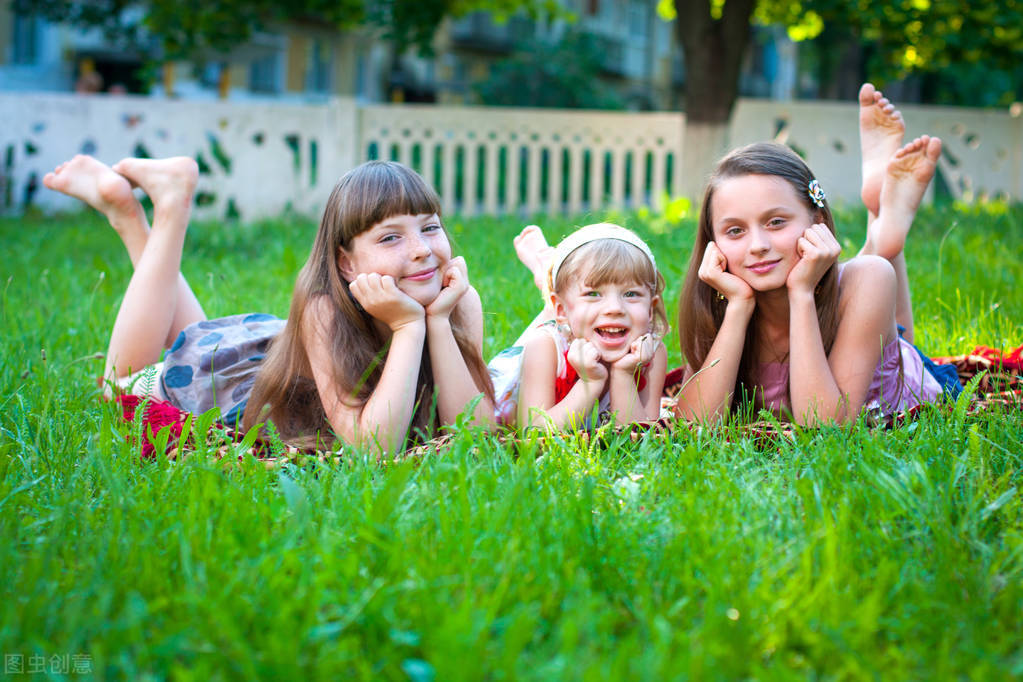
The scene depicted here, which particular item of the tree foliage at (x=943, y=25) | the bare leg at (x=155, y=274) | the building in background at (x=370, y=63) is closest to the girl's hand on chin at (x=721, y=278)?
the bare leg at (x=155, y=274)

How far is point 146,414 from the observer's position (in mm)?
2635

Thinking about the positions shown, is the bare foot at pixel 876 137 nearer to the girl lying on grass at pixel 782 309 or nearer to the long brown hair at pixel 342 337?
the girl lying on grass at pixel 782 309

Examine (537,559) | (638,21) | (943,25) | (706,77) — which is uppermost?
(638,21)

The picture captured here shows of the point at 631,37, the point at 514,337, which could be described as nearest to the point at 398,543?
the point at 514,337

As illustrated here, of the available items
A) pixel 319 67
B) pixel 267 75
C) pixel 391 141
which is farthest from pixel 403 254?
pixel 319 67

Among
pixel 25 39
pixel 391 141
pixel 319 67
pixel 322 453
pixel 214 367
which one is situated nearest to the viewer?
pixel 322 453

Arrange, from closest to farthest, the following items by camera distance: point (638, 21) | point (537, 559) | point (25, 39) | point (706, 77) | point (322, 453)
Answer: point (537, 559) < point (322, 453) < point (706, 77) < point (25, 39) < point (638, 21)

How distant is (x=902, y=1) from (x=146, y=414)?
8.73 meters

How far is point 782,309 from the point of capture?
2.81 m

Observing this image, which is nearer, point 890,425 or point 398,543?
point 398,543

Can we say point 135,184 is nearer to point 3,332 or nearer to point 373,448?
point 3,332

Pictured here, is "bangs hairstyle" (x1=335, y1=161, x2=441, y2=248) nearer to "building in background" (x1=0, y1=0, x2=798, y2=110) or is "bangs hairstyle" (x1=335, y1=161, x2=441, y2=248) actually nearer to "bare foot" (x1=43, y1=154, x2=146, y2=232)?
"bare foot" (x1=43, y1=154, x2=146, y2=232)

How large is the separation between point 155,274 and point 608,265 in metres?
1.59

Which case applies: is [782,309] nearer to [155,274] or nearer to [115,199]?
[155,274]
